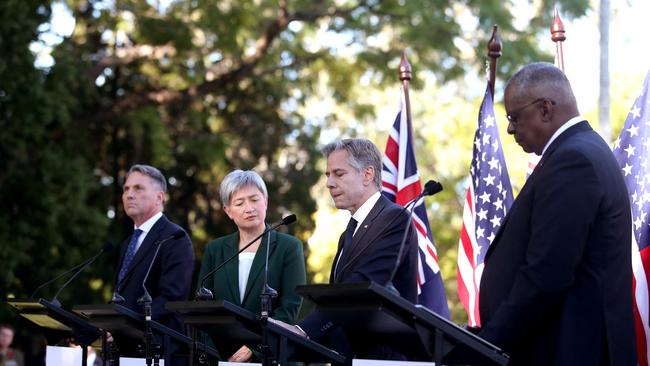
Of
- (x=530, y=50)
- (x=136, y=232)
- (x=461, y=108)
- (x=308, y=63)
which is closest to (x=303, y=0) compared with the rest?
(x=308, y=63)

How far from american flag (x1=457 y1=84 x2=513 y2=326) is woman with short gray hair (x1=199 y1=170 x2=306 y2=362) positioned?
1669mm

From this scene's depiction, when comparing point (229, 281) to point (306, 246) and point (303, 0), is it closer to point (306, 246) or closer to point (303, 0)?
point (303, 0)

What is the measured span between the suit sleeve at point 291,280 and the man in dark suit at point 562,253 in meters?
2.30

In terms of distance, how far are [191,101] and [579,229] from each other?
15.5 m

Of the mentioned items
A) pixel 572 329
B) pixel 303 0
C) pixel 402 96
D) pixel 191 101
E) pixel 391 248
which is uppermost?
pixel 303 0

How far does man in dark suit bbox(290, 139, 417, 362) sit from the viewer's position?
17.8 feet

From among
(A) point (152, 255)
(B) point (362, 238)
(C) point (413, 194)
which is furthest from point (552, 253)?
(C) point (413, 194)

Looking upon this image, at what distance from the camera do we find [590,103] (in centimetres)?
2520

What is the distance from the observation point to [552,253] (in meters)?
4.24

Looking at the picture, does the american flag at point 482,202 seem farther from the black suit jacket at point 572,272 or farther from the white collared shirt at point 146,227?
the black suit jacket at point 572,272

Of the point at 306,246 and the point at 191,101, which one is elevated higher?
the point at 191,101

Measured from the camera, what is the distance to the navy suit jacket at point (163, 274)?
716 cm

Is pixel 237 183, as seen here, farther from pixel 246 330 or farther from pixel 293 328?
pixel 246 330

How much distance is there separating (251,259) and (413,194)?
2.10 metres
